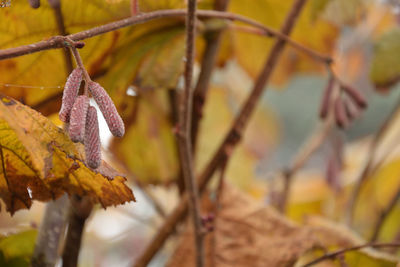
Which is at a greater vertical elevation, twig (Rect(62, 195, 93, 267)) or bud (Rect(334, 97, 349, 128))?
bud (Rect(334, 97, 349, 128))

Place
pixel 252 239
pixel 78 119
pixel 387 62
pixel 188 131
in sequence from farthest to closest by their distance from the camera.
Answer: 1. pixel 387 62
2. pixel 252 239
3. pixel 188 131
4. pixel 78 119

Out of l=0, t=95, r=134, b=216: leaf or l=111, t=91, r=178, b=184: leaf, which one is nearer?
l=0, t=95, r=134, b=216: leaf

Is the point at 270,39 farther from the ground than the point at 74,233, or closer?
farther from the ground

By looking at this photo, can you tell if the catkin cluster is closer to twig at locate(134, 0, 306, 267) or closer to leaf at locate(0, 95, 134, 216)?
leaf at locate(0, 95, 134, 216)

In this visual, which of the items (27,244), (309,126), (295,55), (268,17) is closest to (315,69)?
(295,55)

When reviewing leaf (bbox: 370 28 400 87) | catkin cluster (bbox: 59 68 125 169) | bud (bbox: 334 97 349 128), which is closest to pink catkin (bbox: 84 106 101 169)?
catkin cluster (bbox: 59 68 125 169)

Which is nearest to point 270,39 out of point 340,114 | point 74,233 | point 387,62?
point 387,62

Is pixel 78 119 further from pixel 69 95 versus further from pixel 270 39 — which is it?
pixel 270 39

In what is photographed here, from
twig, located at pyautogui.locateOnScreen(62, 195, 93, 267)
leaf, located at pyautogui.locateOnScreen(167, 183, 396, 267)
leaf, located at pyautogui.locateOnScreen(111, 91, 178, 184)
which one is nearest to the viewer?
twig, located at pyautogui.locateOnScreen(62, 195, 93, 267)
